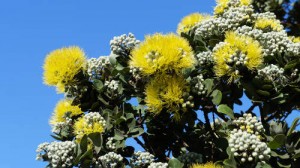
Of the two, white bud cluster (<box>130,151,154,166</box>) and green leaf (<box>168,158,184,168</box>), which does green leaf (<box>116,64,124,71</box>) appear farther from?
green leaf (<box>168,158,184,168</box>)

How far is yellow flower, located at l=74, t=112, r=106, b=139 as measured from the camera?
11.8 ft

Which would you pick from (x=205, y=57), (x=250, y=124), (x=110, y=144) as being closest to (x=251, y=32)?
(x=205, y=57)

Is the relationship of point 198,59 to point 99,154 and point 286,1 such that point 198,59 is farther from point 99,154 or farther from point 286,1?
point 286,1

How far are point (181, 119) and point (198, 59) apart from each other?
1.64 feet

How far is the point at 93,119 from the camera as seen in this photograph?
3.62 m

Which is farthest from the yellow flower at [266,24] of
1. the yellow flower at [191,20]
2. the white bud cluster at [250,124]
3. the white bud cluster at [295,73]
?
Result: the white bud cluster at [250,124]

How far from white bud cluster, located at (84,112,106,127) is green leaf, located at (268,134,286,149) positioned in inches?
43.4

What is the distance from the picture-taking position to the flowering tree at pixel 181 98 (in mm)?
3365

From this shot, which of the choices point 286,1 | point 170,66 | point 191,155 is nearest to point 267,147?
point 191,155

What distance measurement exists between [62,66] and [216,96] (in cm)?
108

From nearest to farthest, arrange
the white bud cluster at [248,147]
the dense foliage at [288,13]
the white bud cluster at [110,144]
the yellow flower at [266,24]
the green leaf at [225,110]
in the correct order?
the white bud cluster at [248,147], the green leaf at [225,110], the white bud cluster at [110,144], the yellow flower at [266,24], the dense foliage at [288,13]

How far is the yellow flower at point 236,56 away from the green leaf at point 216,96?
11 cm

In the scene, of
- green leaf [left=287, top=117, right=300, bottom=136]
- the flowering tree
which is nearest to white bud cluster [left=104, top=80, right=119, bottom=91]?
the flowering tree

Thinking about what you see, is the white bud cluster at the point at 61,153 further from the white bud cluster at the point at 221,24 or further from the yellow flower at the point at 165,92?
the white bud cluster at the point at 221,24
